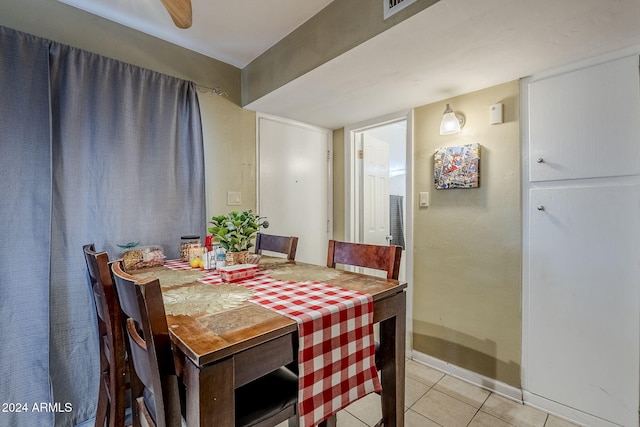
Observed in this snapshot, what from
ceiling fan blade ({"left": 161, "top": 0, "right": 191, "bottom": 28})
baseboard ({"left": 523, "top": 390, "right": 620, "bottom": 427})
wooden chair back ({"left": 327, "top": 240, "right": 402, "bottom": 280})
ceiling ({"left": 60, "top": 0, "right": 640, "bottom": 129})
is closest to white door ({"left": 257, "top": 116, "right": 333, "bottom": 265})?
ceiling ({"left": 60, "top": 0, "right": 640, "bottom": 129})

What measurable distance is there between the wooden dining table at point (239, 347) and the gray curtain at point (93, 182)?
765mm

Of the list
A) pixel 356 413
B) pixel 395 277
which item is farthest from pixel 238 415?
pixel 356 413

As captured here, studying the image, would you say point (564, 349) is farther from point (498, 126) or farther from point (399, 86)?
point (399, 86)

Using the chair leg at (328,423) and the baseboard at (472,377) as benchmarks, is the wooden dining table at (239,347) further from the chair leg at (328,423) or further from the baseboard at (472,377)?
the baseboard at (472,377)

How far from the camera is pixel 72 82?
5.02 feet

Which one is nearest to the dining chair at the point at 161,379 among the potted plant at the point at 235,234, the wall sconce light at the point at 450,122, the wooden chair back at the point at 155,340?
the wooden chair back at the point at 155,340

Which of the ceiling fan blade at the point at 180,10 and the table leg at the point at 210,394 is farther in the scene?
the ceiling fan blade at the point at 180,10

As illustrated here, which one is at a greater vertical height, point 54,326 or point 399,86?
point 399,86

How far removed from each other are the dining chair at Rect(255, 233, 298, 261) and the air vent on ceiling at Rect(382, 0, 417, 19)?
4.10 ft

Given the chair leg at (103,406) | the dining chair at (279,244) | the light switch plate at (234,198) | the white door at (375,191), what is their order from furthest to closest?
1. the white door at (375,191)
2. the light switch plate at (234,198)
3. the dining chair at (279,244)
4. the chair leg at (103,406)

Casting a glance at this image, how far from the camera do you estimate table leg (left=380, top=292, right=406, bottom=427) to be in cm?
117

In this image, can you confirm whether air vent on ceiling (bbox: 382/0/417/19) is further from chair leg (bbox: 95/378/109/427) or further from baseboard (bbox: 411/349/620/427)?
baseboard (bbox: 411/349/620/427)

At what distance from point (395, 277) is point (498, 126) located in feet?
4.31

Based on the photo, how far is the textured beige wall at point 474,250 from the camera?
182 centimetres
